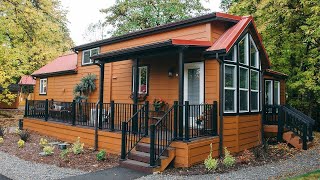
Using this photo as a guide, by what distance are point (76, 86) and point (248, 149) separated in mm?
9104

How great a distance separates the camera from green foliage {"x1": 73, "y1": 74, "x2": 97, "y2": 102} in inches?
534

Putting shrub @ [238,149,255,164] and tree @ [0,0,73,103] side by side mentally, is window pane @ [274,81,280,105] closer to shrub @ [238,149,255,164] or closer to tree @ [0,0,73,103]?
shrub @ [238,149,255,164]

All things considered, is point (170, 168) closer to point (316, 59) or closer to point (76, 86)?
point (76, 86)

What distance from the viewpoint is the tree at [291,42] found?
13602mm

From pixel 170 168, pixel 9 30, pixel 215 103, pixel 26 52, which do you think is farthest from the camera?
pixel 26 52

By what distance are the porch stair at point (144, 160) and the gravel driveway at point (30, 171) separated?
1334 millimetres

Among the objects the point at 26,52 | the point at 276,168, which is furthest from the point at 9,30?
the point at 276,168

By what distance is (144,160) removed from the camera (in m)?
7.23

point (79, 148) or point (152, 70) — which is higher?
point (152, 70)

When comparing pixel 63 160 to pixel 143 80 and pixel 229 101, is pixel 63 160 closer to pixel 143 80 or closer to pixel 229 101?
pixel 143 80

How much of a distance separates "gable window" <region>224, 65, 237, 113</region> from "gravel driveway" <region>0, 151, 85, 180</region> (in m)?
4.95

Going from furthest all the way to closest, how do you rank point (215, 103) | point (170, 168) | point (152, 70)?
point (152, 70) → point (215, 103) → point (170, 168)

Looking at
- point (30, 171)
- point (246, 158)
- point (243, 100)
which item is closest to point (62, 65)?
point (30, 171)

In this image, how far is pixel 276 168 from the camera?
23.4ft
